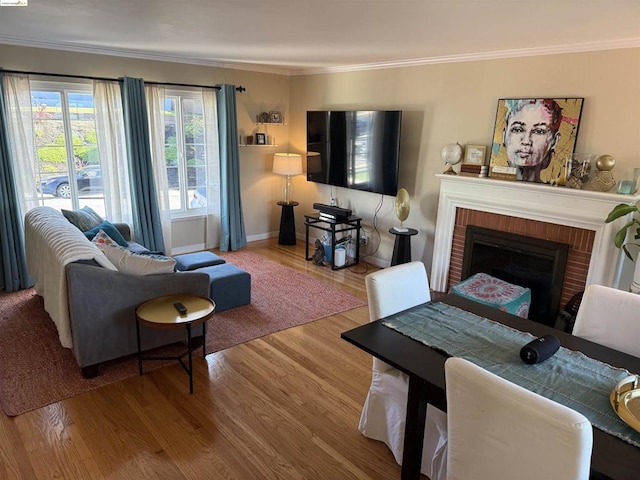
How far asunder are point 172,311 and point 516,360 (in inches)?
81.2

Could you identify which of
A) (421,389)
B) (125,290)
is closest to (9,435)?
(125,290)

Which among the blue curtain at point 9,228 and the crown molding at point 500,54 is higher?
the crown molding at point 500,54

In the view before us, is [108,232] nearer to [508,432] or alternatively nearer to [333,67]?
[333,67]

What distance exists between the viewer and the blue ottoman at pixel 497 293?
3.72 meters

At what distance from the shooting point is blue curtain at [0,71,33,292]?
13.7ft

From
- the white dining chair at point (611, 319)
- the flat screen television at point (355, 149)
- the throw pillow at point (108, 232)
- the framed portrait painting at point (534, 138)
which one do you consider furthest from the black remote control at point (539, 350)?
the throw pillow at point (108, 232)

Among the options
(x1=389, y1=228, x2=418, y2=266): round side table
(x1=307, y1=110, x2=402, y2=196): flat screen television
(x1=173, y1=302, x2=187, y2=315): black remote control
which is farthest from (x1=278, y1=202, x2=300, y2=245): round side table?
(x1=173, y1=302, x2=187, y2=315): black remote control

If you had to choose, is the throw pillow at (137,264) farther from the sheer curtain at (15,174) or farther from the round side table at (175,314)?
the sheer curtain at (15,174)

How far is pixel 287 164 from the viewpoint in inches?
237

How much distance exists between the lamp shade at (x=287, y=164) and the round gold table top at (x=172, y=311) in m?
3.20

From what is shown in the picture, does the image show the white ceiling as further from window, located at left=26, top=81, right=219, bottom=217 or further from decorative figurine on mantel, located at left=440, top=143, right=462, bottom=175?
decorative figurine on mantel, located at left=440, top=143, right=462, bottom=175

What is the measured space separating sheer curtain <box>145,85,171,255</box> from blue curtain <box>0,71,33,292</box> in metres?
1.39

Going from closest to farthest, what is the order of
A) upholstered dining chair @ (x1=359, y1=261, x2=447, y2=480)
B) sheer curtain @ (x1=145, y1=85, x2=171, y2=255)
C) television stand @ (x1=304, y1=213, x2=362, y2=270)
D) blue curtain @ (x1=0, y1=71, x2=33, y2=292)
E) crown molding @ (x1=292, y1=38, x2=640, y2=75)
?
upholstered dining chair @ (x1=359, y1=261, x2=447, y2=480) → crown molding @ (x1=292, y1=38, x2=640, y2=75) → blue curtain @ (x1=0, y1=71, x2=33, y2=292) → sheer curtain @ (x1=145, y1=85, x2=171, y2=255) → television stand @ (x1=304, y1=213, x2=362, y2=270)

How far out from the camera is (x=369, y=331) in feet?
6.66
